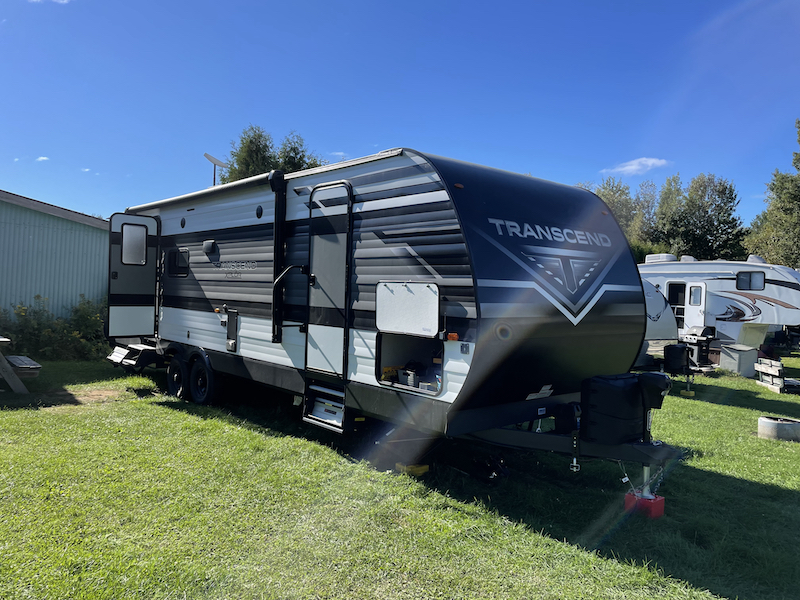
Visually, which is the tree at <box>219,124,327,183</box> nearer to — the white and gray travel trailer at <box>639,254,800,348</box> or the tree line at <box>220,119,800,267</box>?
the tree line at <box>220,119,800,267</box>

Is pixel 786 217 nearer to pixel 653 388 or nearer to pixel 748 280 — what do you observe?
pixel 748 280

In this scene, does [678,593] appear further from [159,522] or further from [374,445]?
[159,522]

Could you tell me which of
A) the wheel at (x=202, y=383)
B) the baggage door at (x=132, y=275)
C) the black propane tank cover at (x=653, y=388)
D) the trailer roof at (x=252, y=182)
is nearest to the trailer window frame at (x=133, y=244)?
the baggage door at (x=132, y=275)

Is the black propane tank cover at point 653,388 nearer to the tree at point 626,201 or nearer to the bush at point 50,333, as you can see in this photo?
the bush at point 50,333

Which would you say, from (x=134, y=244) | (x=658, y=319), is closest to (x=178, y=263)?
(x=134, y=244)

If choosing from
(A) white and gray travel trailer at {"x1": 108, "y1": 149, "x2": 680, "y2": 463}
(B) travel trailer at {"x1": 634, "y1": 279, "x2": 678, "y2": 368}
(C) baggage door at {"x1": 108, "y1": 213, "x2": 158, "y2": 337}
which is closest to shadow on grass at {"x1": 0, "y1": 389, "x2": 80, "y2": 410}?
(C) baggage door at {"x1": 108, "y1": 213, "x2": 158, "y2": 337}

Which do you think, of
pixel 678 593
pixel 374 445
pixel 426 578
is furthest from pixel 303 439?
pixel 678 593

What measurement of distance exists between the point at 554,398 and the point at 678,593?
2.06 meters

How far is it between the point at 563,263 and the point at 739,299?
11.0m

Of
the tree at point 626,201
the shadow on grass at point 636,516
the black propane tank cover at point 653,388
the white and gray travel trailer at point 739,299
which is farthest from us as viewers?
the tree at point 626,201

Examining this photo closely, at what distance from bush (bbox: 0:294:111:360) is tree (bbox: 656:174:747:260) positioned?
87.5ft

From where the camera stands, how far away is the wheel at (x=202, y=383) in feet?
25.3

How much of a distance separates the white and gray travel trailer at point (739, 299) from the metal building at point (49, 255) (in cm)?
1431

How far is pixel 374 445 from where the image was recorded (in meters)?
5.59
